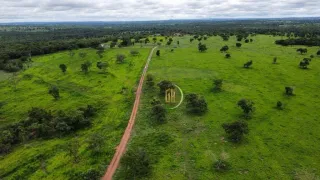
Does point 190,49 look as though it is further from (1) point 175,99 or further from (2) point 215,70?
(1) point 175,99

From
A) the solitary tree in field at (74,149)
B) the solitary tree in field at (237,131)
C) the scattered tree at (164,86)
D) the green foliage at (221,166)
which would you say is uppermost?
the scattered tree at (164,86)

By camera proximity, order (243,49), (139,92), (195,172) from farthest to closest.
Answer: (243,49), (139,92), (195,172)

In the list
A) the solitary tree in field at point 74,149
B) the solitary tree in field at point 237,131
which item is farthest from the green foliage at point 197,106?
the solitary tree in field at point 74,149

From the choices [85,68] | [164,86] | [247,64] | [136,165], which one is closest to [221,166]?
[136,165]

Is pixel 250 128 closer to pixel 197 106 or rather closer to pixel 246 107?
pixel 246 107

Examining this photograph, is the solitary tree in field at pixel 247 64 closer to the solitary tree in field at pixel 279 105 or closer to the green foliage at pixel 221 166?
the solitary tree in field at pixel 279 105

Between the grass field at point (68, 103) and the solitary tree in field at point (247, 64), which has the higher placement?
the solitary tree in field at point (247, 64)

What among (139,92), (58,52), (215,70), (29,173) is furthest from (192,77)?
(58,52)
